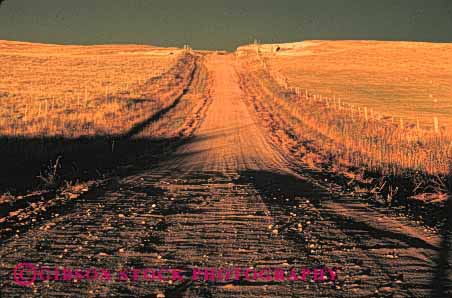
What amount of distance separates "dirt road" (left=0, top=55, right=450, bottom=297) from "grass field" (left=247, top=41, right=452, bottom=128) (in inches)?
642

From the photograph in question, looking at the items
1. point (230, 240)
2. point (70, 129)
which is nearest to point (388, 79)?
point (70, 129)

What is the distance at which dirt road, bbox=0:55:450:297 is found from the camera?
4523 millimetres

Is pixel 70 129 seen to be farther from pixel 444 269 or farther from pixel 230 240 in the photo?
pixel 444 269

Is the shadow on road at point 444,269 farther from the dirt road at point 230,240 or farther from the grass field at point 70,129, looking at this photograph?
the grass field at point 70,129

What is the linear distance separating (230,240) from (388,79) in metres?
46.3

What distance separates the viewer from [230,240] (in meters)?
6.03

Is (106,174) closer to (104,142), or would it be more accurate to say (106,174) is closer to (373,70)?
(104,142)

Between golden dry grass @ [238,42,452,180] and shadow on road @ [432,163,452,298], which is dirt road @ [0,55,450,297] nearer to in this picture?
shadow on road @ [432,163,452,298]

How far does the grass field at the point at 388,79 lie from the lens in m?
31.9

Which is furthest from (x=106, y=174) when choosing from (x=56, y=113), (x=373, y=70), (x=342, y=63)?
(x=342, y=63)

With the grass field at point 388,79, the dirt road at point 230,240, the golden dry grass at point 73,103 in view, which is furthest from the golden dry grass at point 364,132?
the golden dry grass at point 73,103

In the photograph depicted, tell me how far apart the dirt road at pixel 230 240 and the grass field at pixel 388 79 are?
53.5ft

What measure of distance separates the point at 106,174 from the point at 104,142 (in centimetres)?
468

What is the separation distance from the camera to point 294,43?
108000 mm
